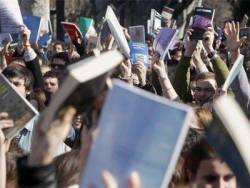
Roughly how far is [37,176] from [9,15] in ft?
19.1

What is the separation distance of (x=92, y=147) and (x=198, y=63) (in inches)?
209

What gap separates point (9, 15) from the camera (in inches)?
309

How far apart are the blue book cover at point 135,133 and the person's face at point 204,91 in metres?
3.99

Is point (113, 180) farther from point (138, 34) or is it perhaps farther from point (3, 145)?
point (138, 34)

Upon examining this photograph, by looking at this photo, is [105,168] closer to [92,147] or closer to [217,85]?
[92,147]

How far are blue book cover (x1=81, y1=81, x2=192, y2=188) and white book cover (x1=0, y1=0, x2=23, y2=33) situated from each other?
234 inches

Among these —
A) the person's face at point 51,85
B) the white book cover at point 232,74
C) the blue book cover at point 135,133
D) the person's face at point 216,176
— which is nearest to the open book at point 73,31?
the person's face at point 51,85

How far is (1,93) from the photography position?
11.7 ft

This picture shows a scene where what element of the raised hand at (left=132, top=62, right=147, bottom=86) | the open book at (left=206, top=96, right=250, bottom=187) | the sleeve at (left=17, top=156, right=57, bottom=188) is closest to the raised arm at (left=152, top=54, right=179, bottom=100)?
the raised hand at (left=132, top=62, right=147, bottom=86)

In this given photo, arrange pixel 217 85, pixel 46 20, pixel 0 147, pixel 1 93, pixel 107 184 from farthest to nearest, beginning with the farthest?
pixel 46 20 < pixel 217 85 < pixel 1 93 < pixel 0 147 < pixel 107 184

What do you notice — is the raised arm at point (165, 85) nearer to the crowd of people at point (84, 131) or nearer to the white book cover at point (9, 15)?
the crowd of people at point (84, 131)

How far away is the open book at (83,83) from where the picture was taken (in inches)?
77.5

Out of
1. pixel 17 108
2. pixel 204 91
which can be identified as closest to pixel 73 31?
Answer: pixel 204 91

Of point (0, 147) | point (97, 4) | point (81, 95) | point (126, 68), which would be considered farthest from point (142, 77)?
point (97, 4)
